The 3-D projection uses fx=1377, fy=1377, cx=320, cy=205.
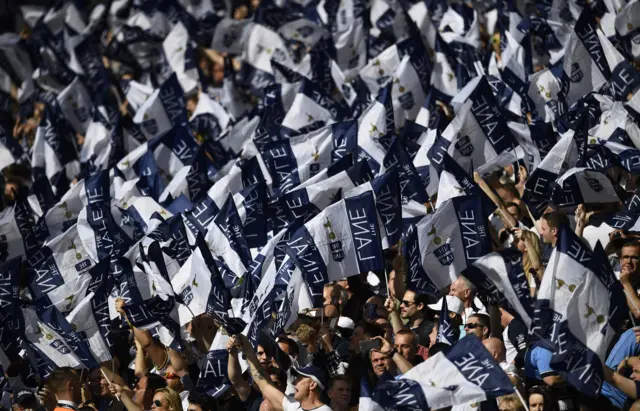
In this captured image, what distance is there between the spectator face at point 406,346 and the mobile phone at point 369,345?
0.36 metres

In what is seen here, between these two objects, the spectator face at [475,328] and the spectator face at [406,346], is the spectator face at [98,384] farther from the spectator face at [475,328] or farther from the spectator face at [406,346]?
the spectator face at [475,328]

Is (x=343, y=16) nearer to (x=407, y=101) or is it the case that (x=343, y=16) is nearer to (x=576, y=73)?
(x=407, y=101)

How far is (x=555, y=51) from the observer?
1803cm

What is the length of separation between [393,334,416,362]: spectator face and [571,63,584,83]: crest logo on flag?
589 cm

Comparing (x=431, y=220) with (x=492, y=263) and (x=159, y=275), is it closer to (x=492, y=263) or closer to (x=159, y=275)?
(x=492, y=263)

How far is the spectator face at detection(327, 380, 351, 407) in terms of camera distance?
10.8 m

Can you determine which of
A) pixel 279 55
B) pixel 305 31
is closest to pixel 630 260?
pixel 279 55

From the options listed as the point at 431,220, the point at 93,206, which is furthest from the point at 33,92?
the point at 431,220

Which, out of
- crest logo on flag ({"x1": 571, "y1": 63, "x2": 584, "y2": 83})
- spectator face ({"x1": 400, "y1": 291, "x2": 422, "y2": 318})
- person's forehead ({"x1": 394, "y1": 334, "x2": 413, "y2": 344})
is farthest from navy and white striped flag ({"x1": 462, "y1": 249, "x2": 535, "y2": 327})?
crest logo on flag ({"x1": 571, "y1": 63, "x2": 584, "y2": 83})

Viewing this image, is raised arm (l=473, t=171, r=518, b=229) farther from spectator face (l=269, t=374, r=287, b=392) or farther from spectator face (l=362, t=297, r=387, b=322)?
spectator face (l=269, t=374, r=287, b=392)

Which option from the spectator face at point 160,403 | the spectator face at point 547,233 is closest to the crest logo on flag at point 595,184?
the spectator face at point 547,233

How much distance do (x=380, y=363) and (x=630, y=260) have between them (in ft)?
8.00

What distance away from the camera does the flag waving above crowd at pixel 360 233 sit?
1075 centimetres

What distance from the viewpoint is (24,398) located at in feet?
42.8
